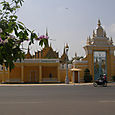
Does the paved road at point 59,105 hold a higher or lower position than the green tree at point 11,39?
lower

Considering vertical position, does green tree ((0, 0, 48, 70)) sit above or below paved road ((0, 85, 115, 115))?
above

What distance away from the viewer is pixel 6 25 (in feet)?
8.61

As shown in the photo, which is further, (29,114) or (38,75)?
(38,75)

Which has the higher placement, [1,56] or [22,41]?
[22,41]

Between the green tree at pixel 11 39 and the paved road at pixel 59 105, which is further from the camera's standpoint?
Result: the paved road at pixel 59 105

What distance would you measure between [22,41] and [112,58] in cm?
3145

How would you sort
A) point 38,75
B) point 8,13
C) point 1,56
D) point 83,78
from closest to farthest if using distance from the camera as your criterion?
1. point 1,56
2. point 8,13
3. point 83,78
4. point 38,75

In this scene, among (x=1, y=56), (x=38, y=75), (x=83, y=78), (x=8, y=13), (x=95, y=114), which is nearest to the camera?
(x=1, y=56)

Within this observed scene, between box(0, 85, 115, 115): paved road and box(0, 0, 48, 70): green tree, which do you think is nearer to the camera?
box(0, 0, 48, 70): green tree

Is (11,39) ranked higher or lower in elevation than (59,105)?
higher

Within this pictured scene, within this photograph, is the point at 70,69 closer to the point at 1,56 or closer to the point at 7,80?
the point at 7,80

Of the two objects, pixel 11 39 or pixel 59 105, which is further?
pixel 59 105

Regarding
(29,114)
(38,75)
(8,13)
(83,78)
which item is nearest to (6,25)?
(8,13)

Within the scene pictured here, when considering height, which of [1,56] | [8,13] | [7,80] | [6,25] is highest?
[8,13]
